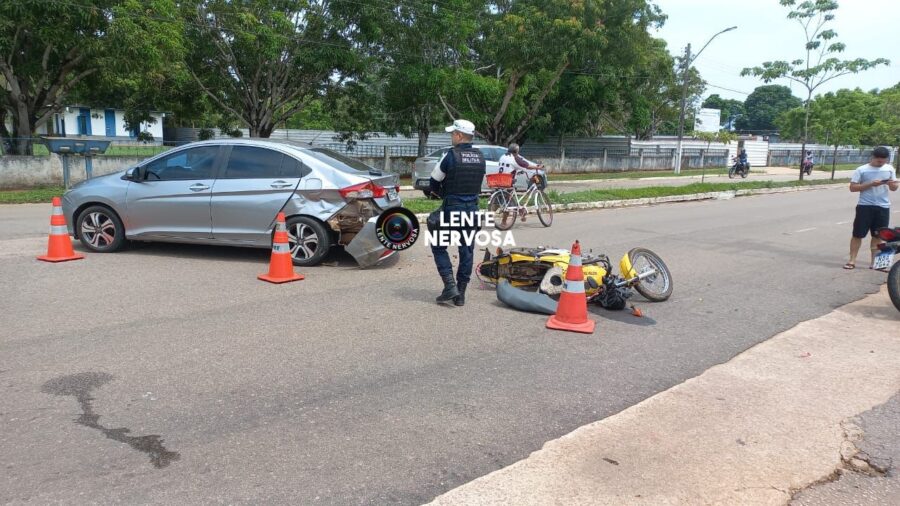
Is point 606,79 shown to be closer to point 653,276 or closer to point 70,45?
point 70,45

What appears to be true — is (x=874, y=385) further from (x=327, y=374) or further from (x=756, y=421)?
(x=327, y=374)

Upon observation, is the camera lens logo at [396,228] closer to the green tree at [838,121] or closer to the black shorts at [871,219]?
the black shorts at [871,219]

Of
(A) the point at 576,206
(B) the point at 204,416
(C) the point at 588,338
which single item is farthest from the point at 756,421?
(A) the point at 576,206

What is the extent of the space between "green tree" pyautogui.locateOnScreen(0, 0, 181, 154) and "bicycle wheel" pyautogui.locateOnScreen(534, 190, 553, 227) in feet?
41.5

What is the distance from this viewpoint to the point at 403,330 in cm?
562

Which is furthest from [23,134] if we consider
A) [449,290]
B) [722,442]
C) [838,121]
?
[838,121]

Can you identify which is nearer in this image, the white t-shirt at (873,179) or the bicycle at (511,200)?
the white t-shirt at (873,179)

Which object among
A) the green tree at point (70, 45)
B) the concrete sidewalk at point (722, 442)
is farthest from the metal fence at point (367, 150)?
the concrete sidewalk at point (722, 442)

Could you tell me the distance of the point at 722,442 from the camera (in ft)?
12.1

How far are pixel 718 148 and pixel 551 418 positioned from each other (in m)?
51.5

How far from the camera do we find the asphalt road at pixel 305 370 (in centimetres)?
323

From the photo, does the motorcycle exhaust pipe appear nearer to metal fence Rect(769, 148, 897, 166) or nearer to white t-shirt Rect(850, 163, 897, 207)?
white t-shirt Rect(850, 163, 897, 207)

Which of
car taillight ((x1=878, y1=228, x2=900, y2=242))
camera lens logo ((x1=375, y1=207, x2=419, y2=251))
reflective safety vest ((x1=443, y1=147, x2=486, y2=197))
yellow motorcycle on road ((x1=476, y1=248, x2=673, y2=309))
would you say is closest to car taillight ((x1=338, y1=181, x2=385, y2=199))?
camera lens logo ((x1=375, y1=207, x2=419, y2=251))

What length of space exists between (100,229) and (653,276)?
278 inches
